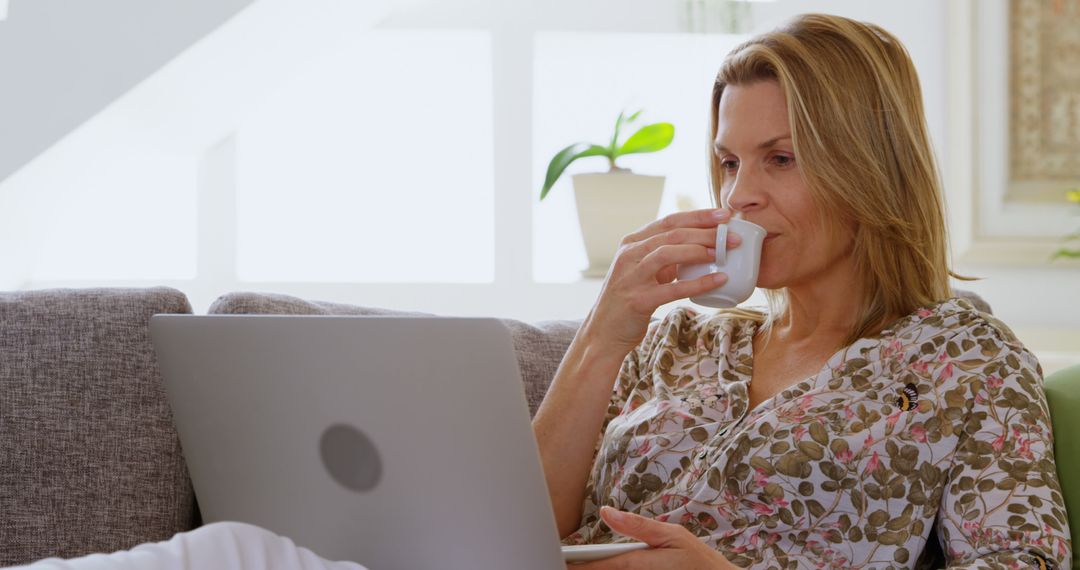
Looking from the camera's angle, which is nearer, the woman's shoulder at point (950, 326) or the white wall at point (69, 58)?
the woman's shoulder at point (950, 326)

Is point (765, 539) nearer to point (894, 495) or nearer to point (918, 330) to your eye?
point (894, 495)

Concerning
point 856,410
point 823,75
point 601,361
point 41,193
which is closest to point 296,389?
point 601,361

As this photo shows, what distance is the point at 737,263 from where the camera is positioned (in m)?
1.26

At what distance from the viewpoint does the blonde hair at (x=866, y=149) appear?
1312 millimetres

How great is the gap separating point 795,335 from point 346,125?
6.90ft

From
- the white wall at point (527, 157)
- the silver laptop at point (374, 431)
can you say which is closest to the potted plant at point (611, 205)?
the white wall at point (527, 157)

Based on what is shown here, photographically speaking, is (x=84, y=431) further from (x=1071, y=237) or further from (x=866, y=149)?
(x=1071, y=237)

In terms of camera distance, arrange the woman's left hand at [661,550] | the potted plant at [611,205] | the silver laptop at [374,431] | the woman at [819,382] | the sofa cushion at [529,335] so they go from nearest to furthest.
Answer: the silver laptop at [374,431]
the woman's left hand at [661,550]
the woman at [819,382]
the sofa cushion at [529,335]
the potted plant at [611,205]

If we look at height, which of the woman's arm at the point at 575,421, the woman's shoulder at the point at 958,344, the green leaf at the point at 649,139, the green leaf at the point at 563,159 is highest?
the green leaf at the point at 649,139

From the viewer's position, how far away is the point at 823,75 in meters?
1.33

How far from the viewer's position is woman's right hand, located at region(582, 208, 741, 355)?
1.28 m

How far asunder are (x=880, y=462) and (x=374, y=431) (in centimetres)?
61

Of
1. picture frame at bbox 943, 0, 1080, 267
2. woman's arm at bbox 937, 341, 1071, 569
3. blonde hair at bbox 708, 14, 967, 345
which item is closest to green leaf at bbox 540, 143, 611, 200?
picture frame at bbox 943, 0, 1080, 267

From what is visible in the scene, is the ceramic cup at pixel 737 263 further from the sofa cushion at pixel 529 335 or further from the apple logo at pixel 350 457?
the apple logo at pixel 350 457
